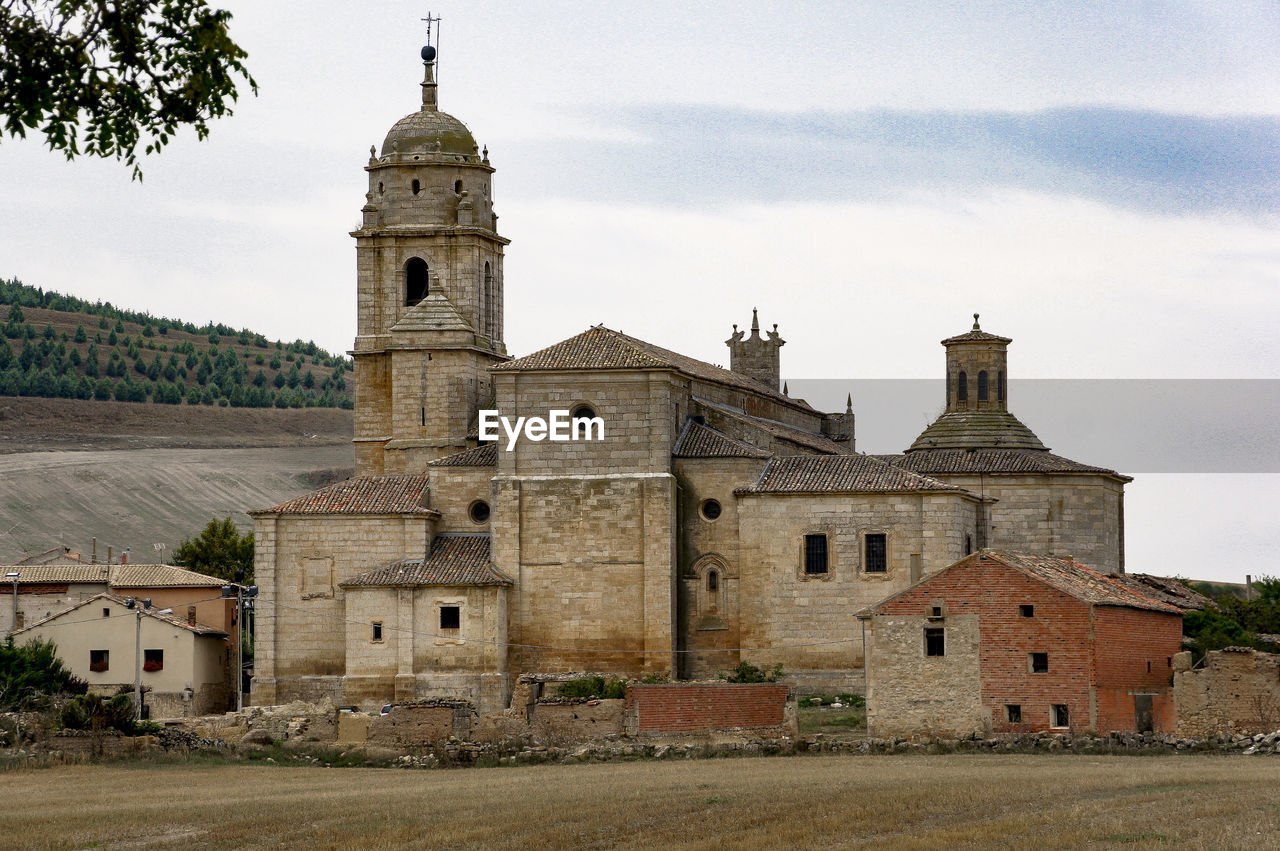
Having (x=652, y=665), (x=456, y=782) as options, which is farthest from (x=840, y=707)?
(x=456, y=782)

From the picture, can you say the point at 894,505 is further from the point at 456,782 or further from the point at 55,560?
the point at 55,560

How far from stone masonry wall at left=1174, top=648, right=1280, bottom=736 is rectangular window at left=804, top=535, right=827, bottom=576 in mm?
12637

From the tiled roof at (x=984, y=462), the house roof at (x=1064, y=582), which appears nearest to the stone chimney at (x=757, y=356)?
the tiled roof at (x=984, y=462)

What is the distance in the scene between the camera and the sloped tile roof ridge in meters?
51.4

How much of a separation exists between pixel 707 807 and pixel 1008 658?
46.7 feet

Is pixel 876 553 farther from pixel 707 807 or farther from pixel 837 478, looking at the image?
pixel 707 807

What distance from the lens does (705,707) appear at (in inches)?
1778

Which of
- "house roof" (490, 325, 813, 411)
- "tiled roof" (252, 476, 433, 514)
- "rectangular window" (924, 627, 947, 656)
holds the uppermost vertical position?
"house roof" (490, 325, 813, 411)

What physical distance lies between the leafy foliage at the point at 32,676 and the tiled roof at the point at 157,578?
781 cm

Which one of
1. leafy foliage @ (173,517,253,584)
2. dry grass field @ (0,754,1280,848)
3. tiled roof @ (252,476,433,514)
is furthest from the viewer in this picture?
leafy foliage @ (173,517,253,584)

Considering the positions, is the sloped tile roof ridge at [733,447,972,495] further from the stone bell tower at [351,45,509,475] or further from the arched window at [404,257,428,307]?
the arched window at [404,257,428,307]

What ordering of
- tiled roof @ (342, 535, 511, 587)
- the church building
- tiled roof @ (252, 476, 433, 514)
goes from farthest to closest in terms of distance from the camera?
tiled roof @ (252, 476, 433, 514) < tiled roof @ (342, 535, 511, 587) < the church building

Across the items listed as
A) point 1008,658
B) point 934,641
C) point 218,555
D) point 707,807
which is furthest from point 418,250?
point 707,807

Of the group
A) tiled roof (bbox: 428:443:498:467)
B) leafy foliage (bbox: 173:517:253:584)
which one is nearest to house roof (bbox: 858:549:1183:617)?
tiled roof (bbox: 428:443:498:467)
